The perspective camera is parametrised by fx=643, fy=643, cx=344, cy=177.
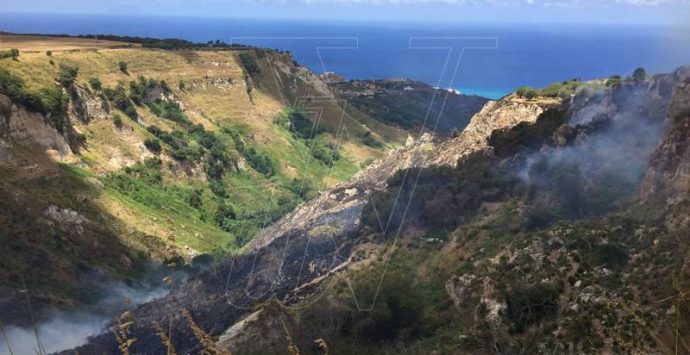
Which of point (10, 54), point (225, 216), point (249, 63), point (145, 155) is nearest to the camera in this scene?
point (10, 54)

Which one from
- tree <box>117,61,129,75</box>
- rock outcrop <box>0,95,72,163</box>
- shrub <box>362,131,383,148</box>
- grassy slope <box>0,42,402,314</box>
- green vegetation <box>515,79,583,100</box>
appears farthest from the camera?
shrub <box>362,131,383,148</box>

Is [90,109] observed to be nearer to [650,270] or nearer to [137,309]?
[137,309]

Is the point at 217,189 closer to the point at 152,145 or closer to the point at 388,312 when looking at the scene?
the point at 152,145

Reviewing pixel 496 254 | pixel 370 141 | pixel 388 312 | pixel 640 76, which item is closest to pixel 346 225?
pixel 496 254

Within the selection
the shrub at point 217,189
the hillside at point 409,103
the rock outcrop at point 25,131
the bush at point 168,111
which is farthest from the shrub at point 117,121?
the hillside at point 409,103

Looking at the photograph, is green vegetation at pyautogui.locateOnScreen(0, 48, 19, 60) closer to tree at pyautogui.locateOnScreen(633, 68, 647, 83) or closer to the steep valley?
the steep valley

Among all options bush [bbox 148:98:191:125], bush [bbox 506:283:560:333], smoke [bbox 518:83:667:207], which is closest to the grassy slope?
bush [bbox 148:98:191:125]
